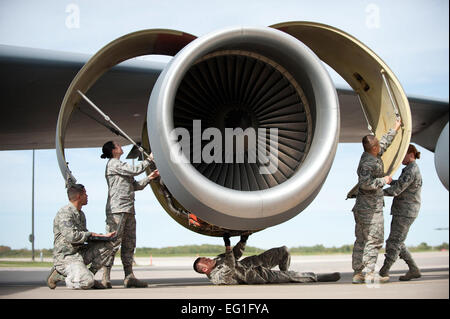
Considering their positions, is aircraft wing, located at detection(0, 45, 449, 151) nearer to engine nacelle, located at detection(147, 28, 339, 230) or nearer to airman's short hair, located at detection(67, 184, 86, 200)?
airman's short hair, located at detection(67, 184, 86, 200)

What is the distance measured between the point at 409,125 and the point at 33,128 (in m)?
5.60

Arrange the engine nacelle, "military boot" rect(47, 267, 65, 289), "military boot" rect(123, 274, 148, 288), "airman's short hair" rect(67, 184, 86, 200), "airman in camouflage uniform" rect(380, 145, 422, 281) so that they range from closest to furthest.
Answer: the engine nacelle
"military boot" rect(47, 267, 65, 289)
"airman's short hair" rect(67, 184, 86, 200)
"military boot" rect(123, 274, 148, 288)
"airman in camouflage uniform" rect(380, 145, 422, 281)

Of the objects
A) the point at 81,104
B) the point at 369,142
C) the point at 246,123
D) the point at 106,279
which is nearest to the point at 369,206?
the point at 369,142

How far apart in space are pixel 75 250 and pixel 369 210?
2.89 metres

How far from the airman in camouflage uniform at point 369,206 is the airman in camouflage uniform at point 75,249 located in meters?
2.47

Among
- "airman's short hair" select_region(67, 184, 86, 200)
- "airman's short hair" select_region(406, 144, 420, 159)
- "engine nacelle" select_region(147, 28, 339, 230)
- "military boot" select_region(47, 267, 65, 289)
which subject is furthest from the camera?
"airman's short hair" select_region(406, 144, 420, 159)

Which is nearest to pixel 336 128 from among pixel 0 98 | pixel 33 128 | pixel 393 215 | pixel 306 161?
pixel 306 161

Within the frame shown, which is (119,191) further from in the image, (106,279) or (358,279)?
(358,279)

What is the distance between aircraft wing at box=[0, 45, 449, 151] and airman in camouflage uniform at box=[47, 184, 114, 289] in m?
0.97

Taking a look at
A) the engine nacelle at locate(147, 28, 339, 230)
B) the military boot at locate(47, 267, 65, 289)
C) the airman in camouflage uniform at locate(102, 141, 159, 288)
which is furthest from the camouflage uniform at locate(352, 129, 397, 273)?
the military boot at locate(47, 267, 65, 289)

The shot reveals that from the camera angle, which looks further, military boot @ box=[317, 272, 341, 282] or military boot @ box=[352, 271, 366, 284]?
military boot @ box=[317, 272, 341, 282]

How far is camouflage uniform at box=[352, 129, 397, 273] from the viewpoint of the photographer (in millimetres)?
5641

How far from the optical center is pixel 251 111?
5.69 meters
